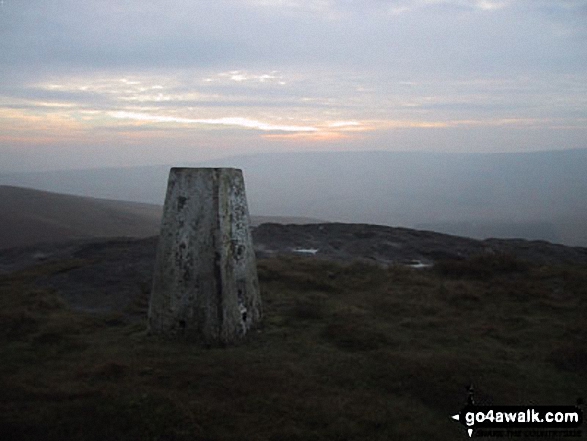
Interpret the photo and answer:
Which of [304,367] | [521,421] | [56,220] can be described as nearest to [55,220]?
[56,220]

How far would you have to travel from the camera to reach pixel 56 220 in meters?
44.2

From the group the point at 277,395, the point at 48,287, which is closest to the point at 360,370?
the point at 277,395

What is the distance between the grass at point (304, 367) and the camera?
4.78m

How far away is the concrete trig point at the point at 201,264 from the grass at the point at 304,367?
304 millimetres

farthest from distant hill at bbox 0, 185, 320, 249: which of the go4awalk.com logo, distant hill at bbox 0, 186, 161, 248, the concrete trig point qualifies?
the go4awalk.com logo

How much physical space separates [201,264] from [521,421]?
4.42 meters

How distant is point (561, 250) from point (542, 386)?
1375 centimetres

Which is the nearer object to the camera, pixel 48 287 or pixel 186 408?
pixel 186 408

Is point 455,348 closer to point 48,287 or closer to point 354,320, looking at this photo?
point 354,320

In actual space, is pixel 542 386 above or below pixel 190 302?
below

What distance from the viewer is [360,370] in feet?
20.4

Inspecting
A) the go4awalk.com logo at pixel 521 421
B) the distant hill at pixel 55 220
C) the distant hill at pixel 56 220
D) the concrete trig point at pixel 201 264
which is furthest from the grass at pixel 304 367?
the distant hill at pixel 56 220

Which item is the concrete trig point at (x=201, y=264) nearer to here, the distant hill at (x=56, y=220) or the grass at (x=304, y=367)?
the grass at (x=304, y=367)

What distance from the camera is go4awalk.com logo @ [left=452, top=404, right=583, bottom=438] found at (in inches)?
189
